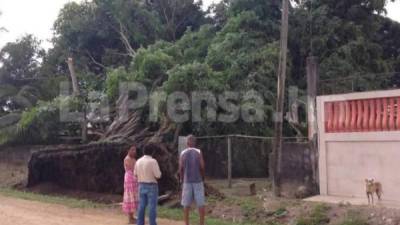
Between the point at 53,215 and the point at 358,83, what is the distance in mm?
10197

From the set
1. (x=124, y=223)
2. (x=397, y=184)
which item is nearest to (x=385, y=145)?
(x=397, y=184)

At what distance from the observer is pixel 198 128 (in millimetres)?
19266

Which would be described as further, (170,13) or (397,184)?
(170,13)

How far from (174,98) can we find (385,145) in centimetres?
920

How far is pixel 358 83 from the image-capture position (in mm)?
17172

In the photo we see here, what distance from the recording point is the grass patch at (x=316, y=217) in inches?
403

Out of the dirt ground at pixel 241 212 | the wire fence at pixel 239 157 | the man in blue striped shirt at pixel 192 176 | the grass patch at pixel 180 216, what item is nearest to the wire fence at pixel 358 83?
the dirt ground at pixel 241 212

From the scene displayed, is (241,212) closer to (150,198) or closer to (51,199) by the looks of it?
(150,198)

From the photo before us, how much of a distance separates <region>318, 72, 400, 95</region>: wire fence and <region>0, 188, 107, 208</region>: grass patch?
257 inches

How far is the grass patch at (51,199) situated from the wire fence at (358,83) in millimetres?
6539

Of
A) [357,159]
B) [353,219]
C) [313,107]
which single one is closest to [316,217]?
[353,219]

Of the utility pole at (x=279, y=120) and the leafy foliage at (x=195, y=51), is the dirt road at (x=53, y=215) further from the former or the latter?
the leafy foliage at (x=195, y=51)

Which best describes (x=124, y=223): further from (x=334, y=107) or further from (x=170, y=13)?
(x=170, y=13)

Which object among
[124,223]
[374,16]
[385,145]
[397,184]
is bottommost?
[124,223]
